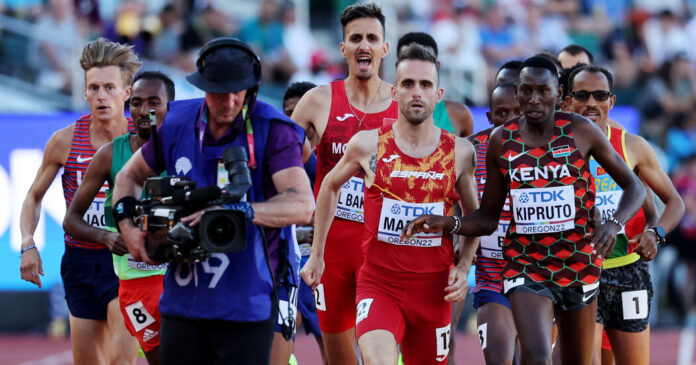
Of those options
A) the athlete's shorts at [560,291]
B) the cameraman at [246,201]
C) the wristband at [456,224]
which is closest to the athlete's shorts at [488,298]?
the athlete's shorts at [560,291]

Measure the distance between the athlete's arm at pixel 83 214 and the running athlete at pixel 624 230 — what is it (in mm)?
3415

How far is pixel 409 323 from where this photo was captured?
24.0ft

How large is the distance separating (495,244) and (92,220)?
2936mm

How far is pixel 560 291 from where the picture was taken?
23.8 ft

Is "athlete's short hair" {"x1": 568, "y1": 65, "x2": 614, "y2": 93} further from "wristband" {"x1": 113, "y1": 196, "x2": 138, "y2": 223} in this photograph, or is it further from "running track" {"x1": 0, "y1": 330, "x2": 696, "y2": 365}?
"running track" {"x1": 0, "y1": 330, "x2": 696, "y2": 365}

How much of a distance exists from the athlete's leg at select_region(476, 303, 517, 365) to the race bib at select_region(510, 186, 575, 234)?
109 cm

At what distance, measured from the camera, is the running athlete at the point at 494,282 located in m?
7.99

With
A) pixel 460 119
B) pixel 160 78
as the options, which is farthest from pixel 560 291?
pixel 160 78

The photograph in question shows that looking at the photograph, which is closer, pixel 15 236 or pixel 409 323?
pixel 409 323

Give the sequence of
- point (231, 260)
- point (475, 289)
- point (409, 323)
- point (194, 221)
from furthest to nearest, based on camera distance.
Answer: point (475, 289), point (409, 323), point (231, 260), point (194, 221)

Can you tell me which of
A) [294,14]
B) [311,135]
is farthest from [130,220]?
[294,14]

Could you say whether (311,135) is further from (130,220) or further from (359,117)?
(130,220)

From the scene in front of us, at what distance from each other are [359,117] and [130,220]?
10.7 feet

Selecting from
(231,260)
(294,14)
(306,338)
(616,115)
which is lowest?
(306,338)
